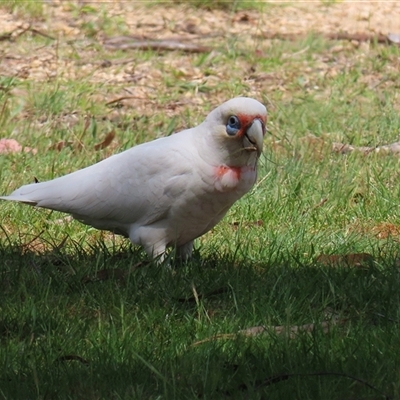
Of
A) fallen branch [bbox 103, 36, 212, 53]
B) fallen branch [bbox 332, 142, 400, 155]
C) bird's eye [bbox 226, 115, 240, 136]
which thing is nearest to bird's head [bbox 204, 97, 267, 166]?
bird's eye [bbox 226, 115, 240, 136]

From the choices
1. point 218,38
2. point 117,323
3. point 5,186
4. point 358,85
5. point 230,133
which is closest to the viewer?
point 117,323

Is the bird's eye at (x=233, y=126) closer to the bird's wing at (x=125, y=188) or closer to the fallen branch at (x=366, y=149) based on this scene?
the bird's wing at (x=125, y=188)

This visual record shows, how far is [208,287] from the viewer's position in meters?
3.46

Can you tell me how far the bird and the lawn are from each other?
15 cm

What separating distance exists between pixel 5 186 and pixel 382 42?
13.2ft

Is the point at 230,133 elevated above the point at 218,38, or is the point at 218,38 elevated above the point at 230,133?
the point at 230,133

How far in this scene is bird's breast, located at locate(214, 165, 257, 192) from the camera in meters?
3.67

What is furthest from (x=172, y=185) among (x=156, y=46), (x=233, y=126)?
(x=156, y=46)

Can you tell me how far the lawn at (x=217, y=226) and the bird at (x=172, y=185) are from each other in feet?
0.48

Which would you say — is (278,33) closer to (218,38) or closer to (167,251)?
(218,38)

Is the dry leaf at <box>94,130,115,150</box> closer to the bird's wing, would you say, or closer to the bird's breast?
the bird's wing

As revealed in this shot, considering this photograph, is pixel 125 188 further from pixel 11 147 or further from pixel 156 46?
pixel 156 46

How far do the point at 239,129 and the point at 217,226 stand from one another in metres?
1.03

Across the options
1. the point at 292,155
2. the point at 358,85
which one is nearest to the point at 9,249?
the point at 292,155
